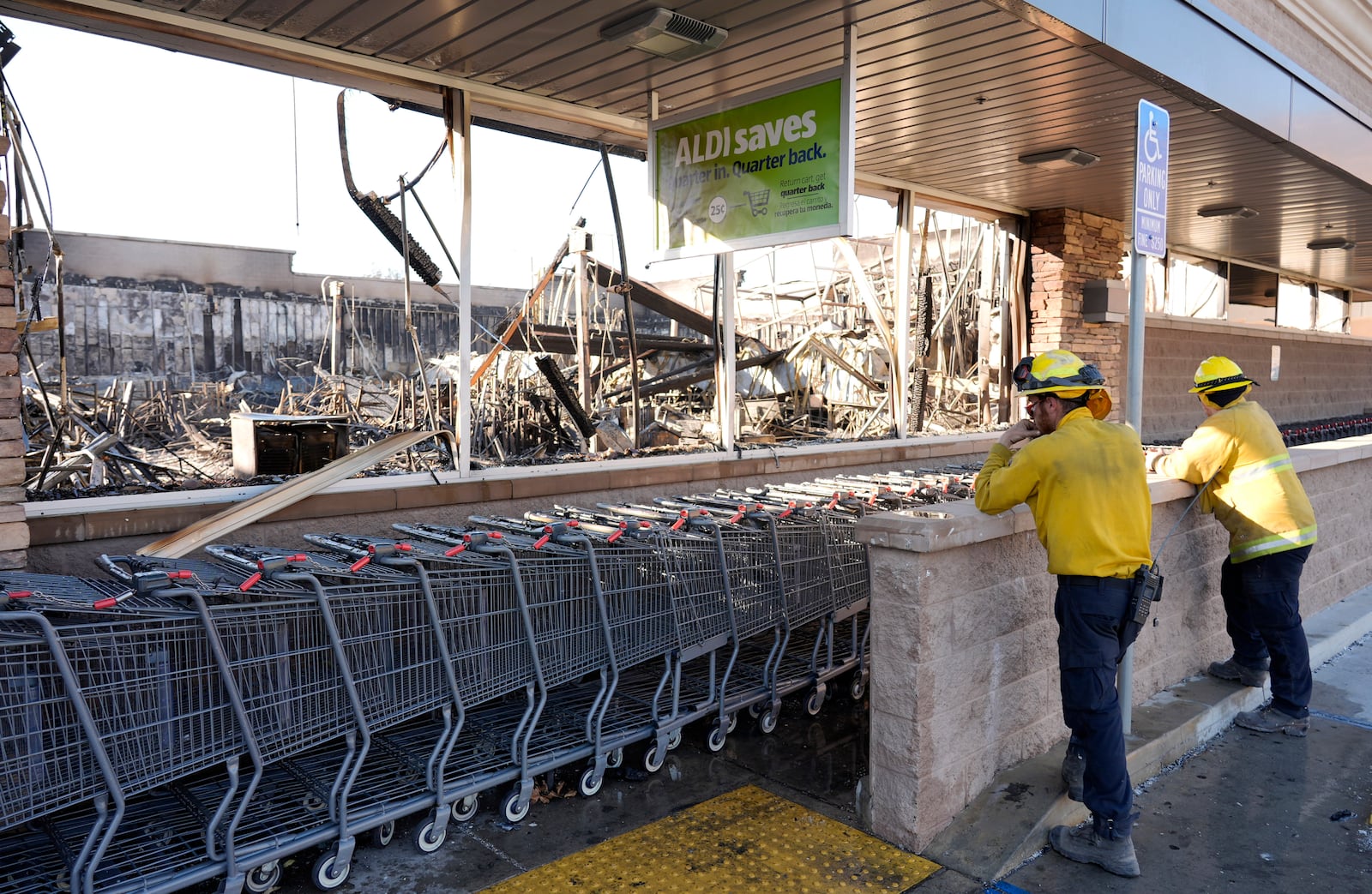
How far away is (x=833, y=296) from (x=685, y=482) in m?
9.92

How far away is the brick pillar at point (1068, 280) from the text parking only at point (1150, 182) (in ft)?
17.8

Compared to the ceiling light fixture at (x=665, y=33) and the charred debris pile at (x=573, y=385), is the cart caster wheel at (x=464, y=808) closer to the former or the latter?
the charred debris pile at (x=573, y=385)

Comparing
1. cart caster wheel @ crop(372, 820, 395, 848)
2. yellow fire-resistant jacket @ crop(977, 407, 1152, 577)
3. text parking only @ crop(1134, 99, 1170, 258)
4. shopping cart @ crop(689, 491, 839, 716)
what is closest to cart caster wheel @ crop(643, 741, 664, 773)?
shopping cart @ crop(689, 491, 839, 716)

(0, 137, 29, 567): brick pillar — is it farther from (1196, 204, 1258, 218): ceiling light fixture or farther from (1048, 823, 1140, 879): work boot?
(1196, 204, 1258, 218): ceiling light fixture

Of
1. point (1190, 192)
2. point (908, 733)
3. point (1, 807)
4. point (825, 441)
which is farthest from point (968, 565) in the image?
point (1190, 192)

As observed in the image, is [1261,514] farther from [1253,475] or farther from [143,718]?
[143,718]

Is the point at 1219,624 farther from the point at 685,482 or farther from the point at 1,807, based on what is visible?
the point at 1,807

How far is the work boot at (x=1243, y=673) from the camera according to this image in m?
5.05

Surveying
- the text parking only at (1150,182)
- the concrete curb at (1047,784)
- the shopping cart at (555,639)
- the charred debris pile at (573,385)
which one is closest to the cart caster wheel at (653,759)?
the shopping cart at (555,639)

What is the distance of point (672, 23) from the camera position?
177 inches

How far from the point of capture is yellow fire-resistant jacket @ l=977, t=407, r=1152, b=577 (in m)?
3.40

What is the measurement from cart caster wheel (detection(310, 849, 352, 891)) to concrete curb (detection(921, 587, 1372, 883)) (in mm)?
2126

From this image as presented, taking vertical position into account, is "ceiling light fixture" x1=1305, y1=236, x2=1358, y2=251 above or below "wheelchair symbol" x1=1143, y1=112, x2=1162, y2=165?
above

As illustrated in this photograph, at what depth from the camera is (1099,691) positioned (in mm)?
3418
